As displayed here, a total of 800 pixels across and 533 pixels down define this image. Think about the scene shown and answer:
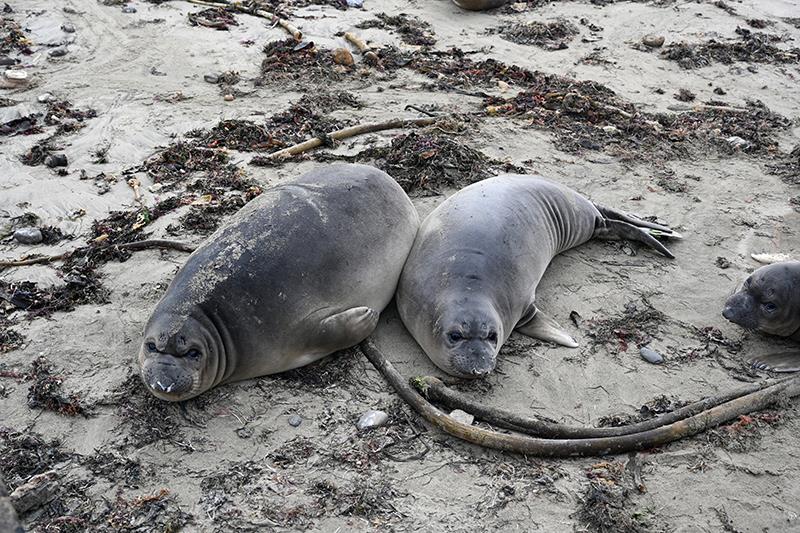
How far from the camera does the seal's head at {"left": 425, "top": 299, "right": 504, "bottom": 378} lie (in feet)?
13.6

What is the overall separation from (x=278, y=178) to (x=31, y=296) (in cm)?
227

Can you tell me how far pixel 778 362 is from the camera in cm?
452

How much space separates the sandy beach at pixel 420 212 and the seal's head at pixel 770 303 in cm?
17

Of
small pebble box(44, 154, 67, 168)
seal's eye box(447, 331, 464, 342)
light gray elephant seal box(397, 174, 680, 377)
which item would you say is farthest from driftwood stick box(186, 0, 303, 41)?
seal's eye box(447, 331, 464, 342)

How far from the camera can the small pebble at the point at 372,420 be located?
3893 millimetres

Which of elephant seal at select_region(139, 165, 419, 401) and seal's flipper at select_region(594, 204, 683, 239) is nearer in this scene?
elephant seal at select_region(139, 165, 419, 401)

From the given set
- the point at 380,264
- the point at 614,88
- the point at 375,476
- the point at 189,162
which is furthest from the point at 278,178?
the point at 614,88

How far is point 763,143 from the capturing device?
7.32 meters

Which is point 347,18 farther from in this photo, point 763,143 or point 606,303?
point 606,303

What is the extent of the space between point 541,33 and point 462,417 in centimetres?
753

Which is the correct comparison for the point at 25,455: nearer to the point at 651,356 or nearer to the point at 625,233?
the point at 651,356

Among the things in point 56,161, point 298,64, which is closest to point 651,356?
point 56,161

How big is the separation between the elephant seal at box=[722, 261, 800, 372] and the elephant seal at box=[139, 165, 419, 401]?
224cm

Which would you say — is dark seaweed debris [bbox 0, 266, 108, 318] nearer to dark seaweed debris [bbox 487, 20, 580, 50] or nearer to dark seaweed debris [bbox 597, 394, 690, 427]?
dark seaweed debris [bbox 597, 394, 690, 427]
